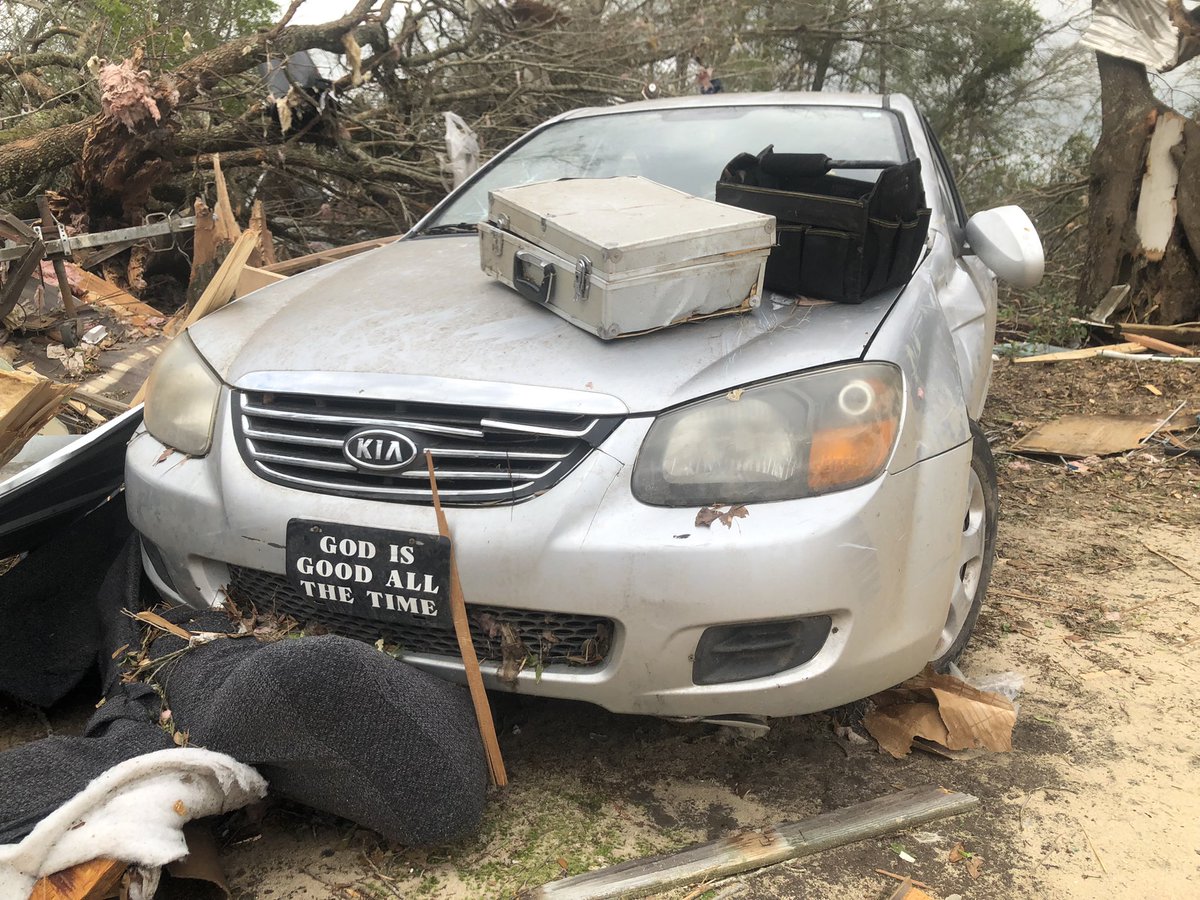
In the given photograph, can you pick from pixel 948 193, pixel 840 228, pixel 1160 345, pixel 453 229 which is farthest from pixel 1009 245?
pixel 1160 345

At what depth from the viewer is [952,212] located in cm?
318

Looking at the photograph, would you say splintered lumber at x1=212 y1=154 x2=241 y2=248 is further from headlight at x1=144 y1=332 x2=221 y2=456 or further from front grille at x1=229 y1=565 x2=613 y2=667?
front grille at x1=229 y1=565 x2=613 y2=667

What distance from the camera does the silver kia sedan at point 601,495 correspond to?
1.82 m

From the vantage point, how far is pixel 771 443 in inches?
74.5

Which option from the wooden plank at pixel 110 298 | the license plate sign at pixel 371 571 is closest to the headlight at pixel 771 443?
the license plate sign at pixel 371 571

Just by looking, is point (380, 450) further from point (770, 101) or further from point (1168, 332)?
point (1168, 332)

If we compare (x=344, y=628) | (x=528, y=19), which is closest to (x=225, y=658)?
(x=344, y=628)

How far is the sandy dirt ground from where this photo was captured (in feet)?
6.14

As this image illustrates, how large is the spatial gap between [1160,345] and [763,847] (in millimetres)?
5983

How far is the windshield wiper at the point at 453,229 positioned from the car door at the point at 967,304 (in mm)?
1547

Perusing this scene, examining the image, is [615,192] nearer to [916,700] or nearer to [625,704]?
[625,704]

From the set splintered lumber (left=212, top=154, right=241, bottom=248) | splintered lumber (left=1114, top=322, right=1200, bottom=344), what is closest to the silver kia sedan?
splintered lumber (left=212, top=154, right=241, bottom=248)

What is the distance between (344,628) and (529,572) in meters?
0.49

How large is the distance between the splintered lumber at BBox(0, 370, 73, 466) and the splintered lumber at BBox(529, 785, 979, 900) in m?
1.92
